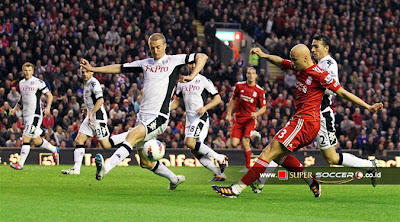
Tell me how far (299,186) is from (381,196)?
1936mm

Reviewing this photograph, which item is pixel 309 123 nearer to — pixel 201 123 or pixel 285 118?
pixel 201 123

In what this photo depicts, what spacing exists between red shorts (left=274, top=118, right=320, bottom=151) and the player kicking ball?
6.25m

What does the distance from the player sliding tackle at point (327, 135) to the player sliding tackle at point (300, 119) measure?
103cm

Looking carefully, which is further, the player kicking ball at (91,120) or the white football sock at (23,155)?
the white football sock at (23,155)

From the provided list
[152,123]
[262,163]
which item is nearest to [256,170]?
[262,163]

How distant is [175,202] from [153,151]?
Result: 1440mm

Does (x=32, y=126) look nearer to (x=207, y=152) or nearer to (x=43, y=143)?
(x=43, y=143)

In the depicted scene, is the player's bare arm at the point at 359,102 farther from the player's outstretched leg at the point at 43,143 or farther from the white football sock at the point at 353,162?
the player's outstretched leg at the point at 43,143

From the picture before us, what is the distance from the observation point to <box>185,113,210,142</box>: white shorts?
50.7ft

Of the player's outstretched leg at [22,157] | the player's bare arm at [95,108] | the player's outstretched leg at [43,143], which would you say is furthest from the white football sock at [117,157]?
the player's outstretched leg at [43,143]

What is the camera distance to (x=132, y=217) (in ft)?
27.1

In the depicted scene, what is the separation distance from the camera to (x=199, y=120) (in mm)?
15680

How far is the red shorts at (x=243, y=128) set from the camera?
17906 mm

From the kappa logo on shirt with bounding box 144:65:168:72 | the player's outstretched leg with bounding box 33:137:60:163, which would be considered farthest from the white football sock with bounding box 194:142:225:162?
the player's outstretched leg with bounding box 33:137:60:163
